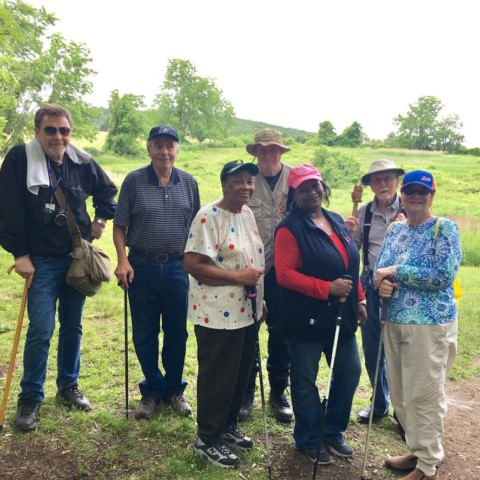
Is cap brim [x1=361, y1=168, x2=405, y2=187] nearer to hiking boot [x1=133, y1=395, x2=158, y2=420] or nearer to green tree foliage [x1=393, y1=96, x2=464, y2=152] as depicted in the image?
hiking boot [x1=133, y1=395, x2=158, y2=420]

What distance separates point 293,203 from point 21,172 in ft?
7.60

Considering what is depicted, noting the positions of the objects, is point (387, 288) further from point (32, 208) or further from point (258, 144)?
point (32, 208)

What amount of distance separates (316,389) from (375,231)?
5.45 ft

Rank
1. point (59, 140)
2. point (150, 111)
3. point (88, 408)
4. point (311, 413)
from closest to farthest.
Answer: point (311, 413), point (59, 140), point (88, 408), point (150, 111)

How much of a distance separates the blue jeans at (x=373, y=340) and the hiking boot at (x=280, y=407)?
0.87 metres

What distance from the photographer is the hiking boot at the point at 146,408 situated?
161 inches

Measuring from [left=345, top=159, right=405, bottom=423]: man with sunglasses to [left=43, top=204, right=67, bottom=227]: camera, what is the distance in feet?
8.72

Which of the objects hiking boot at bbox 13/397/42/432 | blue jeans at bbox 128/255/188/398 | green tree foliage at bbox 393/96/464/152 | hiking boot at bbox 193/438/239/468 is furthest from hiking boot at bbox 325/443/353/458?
green tree foliage at bbox 393/96/464/152

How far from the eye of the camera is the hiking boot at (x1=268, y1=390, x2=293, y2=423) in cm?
426

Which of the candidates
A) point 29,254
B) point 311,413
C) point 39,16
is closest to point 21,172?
point 29,254

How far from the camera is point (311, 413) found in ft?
11.6

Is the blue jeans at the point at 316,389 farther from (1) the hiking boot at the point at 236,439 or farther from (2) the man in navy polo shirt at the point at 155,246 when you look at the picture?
(2) the man in navy polo shirt at the point at 155,246

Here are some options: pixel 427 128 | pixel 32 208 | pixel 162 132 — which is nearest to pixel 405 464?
pixel 162 132

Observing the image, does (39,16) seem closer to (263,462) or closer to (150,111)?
(263,462)
